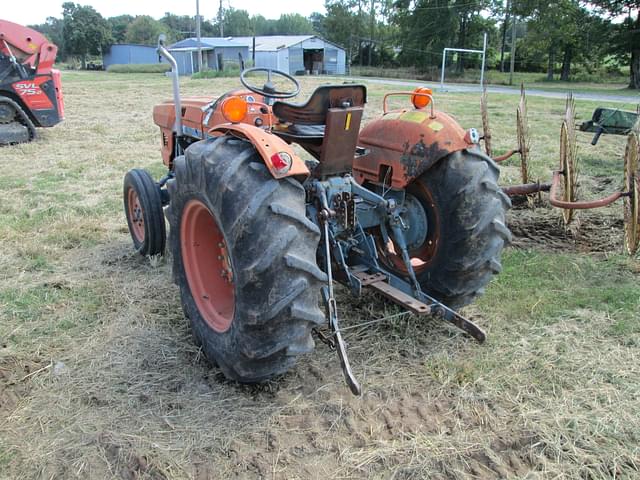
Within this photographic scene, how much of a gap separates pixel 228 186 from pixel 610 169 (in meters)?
6.96

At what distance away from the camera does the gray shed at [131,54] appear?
2485 inches

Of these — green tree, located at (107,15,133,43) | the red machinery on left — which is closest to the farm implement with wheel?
the red machinery on left

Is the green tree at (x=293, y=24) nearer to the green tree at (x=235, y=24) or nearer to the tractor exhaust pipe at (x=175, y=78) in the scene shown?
the green tree at (x=235, y=24)

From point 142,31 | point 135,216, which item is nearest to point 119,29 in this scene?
point 142,31

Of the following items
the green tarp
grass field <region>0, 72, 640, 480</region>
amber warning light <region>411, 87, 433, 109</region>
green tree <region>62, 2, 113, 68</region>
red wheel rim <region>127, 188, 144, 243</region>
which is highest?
green tree <region>62, 2, 113, 68</region>

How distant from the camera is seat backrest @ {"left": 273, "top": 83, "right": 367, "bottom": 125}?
2.79 metres

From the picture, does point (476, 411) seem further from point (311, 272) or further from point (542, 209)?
point (542, 209)

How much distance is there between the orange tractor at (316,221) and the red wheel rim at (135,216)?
4.11 feet

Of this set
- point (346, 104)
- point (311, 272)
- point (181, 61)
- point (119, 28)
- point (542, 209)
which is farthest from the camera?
point (119, 28)

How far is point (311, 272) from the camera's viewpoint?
92.1 inches

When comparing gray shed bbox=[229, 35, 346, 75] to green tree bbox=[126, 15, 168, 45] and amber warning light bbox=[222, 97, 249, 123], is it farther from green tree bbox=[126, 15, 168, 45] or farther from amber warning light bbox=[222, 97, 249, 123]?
amber warning light bbox=[222, 97, 249, 123]

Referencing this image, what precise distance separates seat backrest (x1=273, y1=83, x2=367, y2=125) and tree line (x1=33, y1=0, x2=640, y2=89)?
28923 mm

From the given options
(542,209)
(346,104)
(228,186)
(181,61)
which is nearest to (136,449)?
(228,186)

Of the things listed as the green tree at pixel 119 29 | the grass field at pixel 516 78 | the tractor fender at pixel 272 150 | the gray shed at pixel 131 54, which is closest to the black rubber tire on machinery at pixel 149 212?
the tractor fender at pixel 272 150
